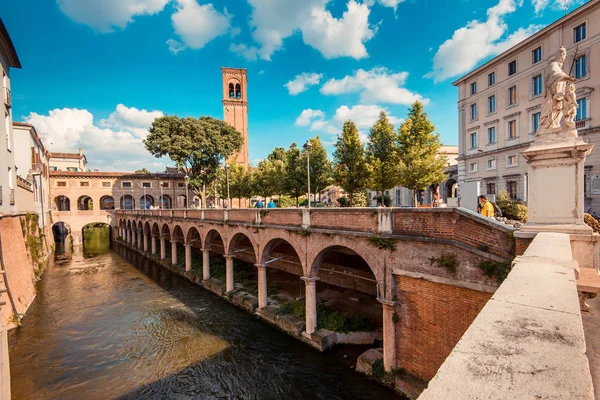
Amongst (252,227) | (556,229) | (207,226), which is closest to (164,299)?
(207,226)

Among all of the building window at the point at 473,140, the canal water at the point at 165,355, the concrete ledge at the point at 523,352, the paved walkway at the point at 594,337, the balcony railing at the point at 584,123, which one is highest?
the building window at the point at 473,140

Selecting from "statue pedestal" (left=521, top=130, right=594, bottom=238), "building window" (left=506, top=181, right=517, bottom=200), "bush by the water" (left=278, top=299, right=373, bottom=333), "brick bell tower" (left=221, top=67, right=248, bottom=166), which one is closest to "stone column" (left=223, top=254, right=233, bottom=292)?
"bush by the water" (left=278, top=299, right=373, bottom=333)

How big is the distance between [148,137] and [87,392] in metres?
33.0

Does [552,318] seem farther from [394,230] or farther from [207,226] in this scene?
[207,226]

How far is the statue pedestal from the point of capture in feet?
16.7

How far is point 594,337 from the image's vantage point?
11.6ft

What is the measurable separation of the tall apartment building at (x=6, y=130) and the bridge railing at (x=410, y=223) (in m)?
14.3

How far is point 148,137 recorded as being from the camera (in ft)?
120

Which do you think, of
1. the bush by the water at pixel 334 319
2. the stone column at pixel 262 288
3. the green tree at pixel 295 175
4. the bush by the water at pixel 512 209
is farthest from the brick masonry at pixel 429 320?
the green tree at pixel 295 175

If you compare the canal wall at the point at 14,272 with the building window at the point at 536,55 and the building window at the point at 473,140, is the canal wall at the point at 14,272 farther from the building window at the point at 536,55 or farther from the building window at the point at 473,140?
the building window at the point at 536,55

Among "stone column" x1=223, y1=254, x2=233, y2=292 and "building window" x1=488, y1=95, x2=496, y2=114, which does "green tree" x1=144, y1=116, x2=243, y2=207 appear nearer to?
"stone column" x1=223, y1=254, x2=233, y2=292

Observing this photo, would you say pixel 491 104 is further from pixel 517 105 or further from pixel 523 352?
pixel 523 352

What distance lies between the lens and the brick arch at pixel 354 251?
9.49m

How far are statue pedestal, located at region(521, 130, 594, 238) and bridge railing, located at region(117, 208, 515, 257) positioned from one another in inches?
59.8
